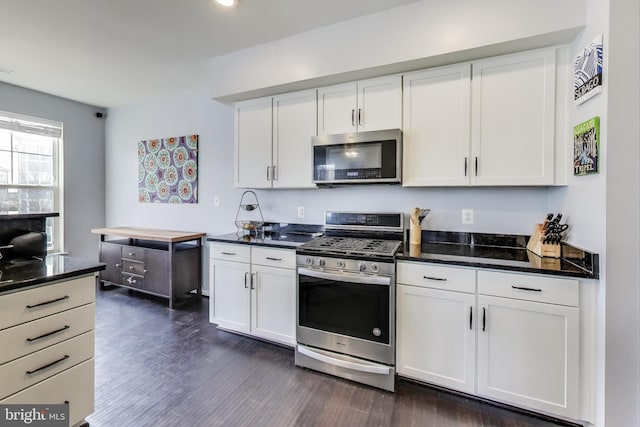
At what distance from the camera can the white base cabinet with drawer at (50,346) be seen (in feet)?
4.16

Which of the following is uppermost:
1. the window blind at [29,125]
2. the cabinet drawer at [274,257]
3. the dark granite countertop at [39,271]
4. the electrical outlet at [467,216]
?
the window blind at [29,125]

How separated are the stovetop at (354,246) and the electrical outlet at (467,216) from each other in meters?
0.56

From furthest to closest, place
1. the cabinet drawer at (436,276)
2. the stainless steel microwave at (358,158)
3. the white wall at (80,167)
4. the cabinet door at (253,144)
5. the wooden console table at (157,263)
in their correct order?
1. the white wall at (80,167)
2. the wooden console table at (157,263)
3. the cabinet door at (253,144)
4. the stainless steel microwave at (358,158)
5. the cabinet drawer at (436,276)

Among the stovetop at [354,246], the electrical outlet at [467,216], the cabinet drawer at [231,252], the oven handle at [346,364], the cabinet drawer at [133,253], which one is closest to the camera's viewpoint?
the oven handle at [346,364]

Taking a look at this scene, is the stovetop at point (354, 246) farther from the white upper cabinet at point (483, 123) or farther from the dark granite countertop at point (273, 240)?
the white upper cabinet at point (483, 123)

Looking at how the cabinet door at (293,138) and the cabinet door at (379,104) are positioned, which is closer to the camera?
the cabinet door at (379,104)

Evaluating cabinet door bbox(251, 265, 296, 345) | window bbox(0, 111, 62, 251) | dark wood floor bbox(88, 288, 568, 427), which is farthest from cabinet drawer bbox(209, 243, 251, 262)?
window bbox(0, 111, 62, 251)

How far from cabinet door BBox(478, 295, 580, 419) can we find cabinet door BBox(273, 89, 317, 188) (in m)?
1.70

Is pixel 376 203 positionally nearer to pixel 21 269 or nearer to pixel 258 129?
pixel 258 129

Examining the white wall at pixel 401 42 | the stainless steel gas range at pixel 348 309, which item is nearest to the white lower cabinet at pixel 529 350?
the stainless steel gas range at pixel 348 309

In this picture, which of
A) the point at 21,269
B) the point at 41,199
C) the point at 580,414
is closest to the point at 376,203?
the point at 580,414

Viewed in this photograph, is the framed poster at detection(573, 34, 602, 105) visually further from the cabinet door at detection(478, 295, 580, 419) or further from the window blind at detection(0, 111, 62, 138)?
the window blind at detection(0, 111, 62, 138)

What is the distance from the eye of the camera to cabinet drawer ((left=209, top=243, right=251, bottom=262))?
2.62 metres

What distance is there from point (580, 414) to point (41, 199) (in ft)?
19.3
